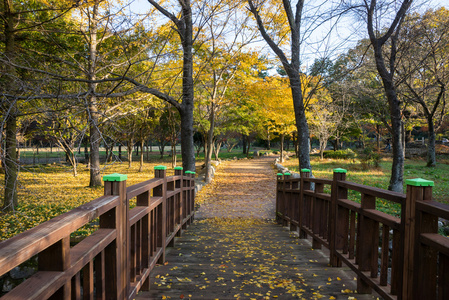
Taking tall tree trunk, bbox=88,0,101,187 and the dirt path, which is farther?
the dirt path

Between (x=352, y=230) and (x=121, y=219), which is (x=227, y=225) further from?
(x=121, y=219)

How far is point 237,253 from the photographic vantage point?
4.47 meters

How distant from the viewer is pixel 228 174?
59.9 ft

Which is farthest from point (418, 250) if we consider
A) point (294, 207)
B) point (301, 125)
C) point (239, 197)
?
point (239, 197)

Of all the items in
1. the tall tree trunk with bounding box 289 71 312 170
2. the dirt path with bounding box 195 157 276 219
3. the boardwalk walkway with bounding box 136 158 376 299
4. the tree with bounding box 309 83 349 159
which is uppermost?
the tree with bounding box 309 83 349 159

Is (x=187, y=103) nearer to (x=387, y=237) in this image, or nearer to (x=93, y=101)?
(x=93, y=101)

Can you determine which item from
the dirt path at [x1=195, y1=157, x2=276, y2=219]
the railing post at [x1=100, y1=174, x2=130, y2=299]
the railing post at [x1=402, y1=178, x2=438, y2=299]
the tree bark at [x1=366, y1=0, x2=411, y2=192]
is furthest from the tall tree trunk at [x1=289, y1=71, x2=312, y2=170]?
the railing post at [x1=100, y1=174, x2=130, y2=299]

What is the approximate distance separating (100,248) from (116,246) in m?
0.28

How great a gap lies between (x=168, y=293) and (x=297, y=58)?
6921 millimetres

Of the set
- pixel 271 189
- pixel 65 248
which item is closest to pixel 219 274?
pixel 65 248

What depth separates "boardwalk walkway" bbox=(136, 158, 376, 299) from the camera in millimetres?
3104

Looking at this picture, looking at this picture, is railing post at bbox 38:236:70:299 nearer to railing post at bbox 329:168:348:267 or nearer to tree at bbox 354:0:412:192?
railing post at bbox 329:168:348:267

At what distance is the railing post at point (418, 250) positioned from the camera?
80.3 inches

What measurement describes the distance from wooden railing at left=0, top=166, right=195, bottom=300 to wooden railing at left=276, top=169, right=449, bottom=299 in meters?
1.96
